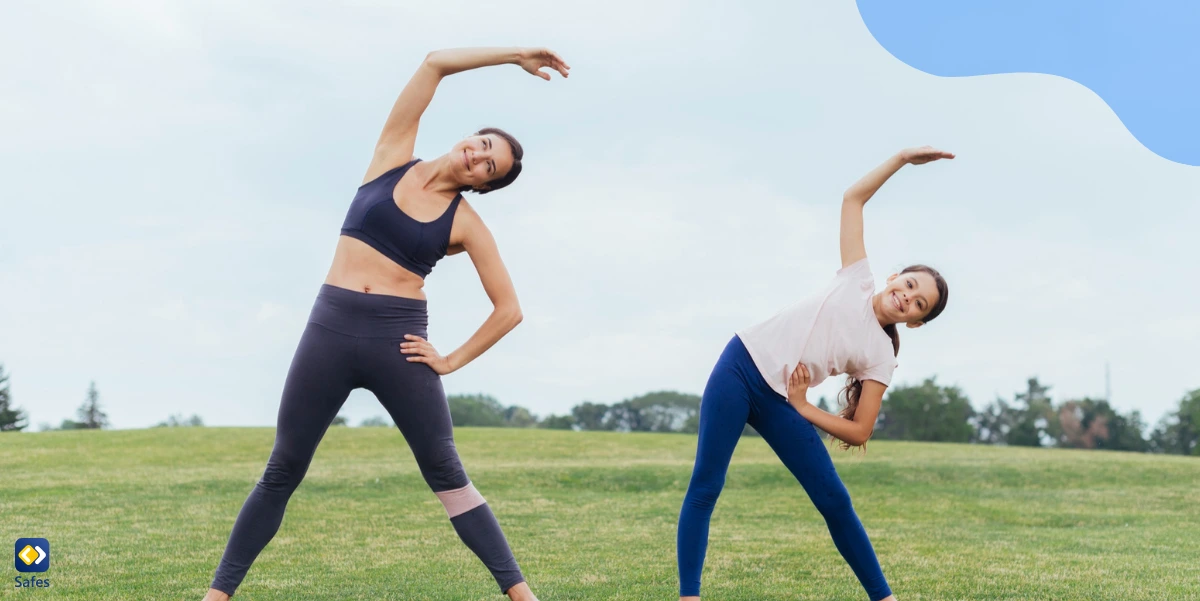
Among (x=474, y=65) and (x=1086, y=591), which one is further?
(x=1086, y=591)

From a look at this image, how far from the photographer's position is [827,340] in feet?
14.1

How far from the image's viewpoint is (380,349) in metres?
3.99

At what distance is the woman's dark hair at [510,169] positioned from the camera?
161 inches

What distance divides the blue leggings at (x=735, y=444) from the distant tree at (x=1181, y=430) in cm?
6193

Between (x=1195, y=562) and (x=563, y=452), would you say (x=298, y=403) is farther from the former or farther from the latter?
(x=563, y=452)

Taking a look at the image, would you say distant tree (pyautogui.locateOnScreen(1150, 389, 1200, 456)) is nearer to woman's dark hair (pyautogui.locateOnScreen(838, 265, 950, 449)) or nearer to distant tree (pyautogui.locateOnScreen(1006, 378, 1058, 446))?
distant tree (pyautogui.locateOnScreen(1006, 378, 1058, 446))

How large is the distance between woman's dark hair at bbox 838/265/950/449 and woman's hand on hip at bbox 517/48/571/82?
1899 millimetres

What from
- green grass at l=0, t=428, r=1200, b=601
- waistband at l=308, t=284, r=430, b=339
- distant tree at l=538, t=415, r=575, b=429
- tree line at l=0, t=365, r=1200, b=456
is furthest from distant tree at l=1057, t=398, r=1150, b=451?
waistband at l=308, t=284, r=430, b=339

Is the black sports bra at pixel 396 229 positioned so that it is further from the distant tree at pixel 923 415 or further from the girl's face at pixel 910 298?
the distant tree at pixel 923 415

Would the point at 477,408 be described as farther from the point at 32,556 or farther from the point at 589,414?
the point at 32,556

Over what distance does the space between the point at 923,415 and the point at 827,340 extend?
56212 mm

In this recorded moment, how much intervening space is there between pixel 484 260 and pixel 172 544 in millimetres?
5308

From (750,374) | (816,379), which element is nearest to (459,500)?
(750,374)

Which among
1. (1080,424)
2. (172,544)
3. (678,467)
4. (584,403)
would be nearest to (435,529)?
(172,544)
